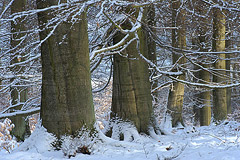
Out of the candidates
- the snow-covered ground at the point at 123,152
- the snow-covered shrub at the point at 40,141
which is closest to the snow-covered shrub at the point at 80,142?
the snow-covered ground at the point at 123,152

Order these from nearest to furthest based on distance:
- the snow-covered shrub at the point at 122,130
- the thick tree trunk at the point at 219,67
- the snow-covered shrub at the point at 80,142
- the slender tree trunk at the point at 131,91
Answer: the snow-covered shrub at the point at 80,142, the snow-covered shrub at the point at 122,130, the slender tree trunk at the point at 131,91, the thick tree trunk at the point at 219,67

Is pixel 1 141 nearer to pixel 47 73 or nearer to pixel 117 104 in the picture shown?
pixel 47 73

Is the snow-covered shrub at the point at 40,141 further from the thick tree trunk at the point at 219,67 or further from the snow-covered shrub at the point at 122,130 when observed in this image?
the thick tree trunk at the point at 219,67

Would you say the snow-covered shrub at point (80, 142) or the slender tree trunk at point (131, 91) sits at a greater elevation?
the slender tree trunk at point (131, 91)

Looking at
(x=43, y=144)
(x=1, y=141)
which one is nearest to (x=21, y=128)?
(x=1, y=141)

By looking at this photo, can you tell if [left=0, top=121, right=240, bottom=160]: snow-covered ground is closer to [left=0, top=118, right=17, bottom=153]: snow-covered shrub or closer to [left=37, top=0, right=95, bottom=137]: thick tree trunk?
[left=37, top=0, right=95, bottom=137]: thick tree trunk

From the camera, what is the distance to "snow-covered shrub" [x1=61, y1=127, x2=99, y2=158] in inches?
167

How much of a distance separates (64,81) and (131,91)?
82.4 inches

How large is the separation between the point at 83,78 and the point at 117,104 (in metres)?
1.88

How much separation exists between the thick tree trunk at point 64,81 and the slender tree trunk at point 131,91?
1708 mm

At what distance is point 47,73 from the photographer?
4.68 m

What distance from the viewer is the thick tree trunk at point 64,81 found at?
15.1ft

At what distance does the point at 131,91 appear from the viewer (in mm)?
6289

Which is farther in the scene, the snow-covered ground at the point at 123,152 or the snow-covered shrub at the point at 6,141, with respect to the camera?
the snow-covered shrub at the point at 6,141
